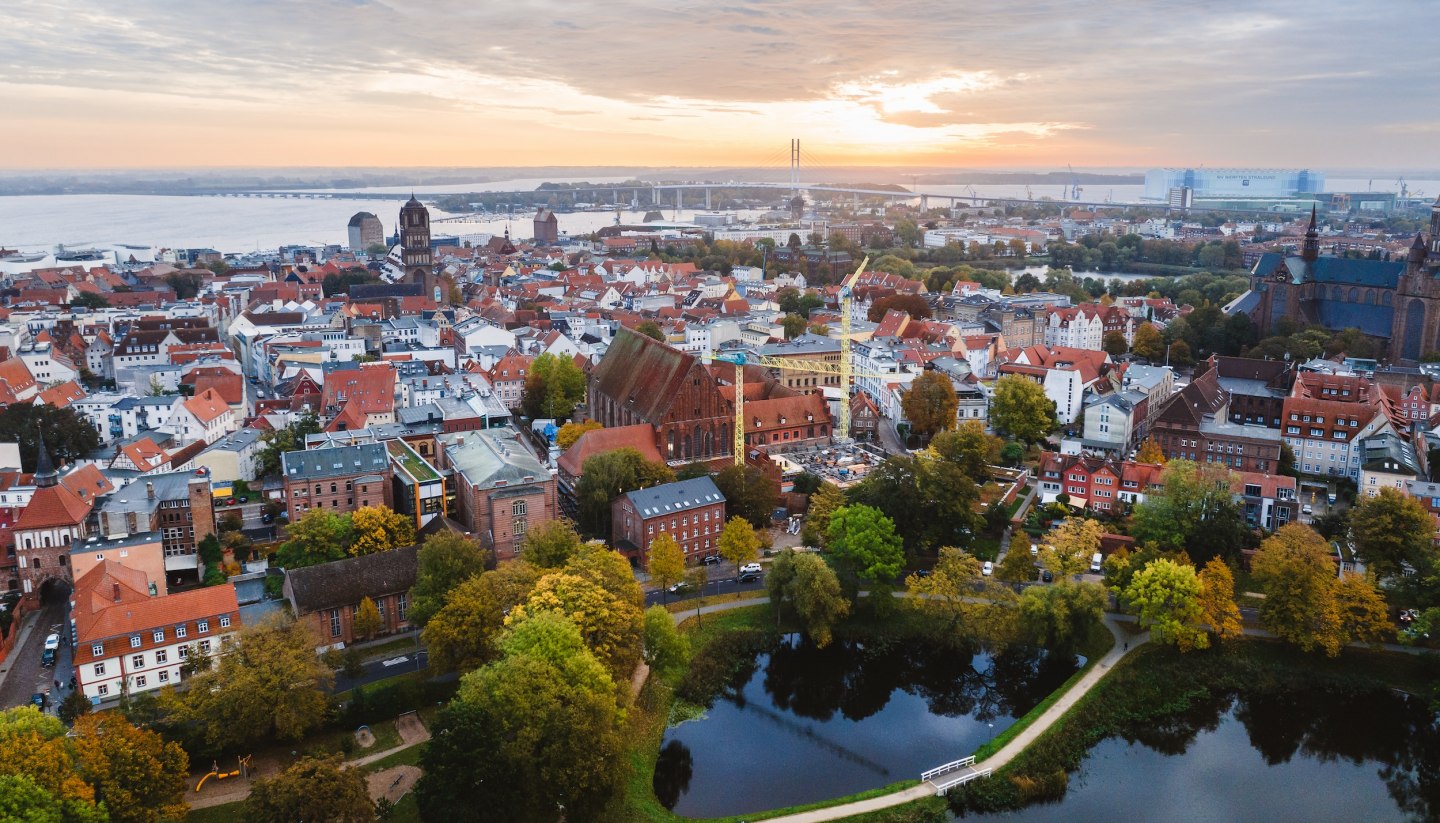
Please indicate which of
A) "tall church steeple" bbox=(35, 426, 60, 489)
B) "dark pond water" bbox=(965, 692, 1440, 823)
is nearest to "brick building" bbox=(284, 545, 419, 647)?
"tall church steeple" bbox=(35, 426, 60, 489)

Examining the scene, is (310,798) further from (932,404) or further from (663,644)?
(932,404)

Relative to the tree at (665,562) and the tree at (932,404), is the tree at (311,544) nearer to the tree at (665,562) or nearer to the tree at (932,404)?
the tree at (665,562)

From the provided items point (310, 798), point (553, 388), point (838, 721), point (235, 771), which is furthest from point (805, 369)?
point (310, 798)

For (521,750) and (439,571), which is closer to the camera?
(521,750)

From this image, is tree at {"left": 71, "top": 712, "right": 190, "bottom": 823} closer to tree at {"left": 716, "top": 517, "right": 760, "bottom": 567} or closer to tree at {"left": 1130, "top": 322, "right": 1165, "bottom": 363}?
tree at {"left": 716, "top": 517, "right": 760, "bottom": 567}

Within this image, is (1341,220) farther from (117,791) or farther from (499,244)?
(117,791)

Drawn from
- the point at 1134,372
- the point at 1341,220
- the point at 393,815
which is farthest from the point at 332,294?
the point at 1341,220
